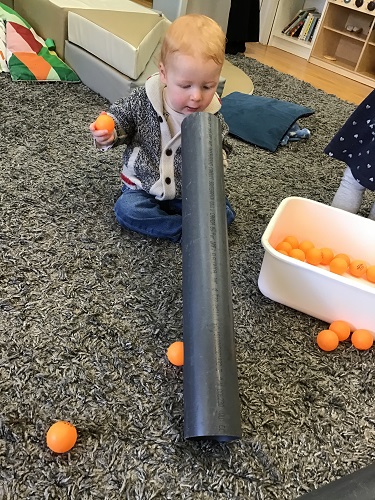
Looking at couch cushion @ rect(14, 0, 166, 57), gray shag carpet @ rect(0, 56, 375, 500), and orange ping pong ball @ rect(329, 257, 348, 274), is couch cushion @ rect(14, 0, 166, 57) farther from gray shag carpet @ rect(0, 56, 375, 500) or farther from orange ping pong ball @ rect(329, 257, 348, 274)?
orange ping pong ball @ rect(329, 257, 348, 274)

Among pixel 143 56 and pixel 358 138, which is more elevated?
pixel 358 138

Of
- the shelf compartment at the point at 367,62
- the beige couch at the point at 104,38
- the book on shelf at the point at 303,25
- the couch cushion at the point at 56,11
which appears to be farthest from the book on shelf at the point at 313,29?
the couch cushion at the point at 56,11

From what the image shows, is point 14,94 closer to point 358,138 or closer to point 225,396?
point 358,138

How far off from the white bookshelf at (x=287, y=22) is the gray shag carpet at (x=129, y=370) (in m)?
2.38

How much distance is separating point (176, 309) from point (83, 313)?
19 centimetres

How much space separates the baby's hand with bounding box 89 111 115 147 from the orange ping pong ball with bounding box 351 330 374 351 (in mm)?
672

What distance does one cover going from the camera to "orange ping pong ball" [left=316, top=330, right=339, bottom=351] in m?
0.96

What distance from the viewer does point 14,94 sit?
1798 mm

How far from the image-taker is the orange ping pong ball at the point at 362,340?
3.19 ft

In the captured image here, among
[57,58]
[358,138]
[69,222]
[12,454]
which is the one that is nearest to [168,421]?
[12,454]

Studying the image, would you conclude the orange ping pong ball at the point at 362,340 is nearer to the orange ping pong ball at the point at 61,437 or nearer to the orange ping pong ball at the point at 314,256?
the orange ping pong ball at the point at 314,256

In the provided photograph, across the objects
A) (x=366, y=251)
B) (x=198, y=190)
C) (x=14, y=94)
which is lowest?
(x=14, y=94)

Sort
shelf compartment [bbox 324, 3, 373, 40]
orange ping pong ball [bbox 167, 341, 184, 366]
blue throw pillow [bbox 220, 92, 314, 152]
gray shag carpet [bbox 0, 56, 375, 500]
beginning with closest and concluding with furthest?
gray shag carpet [bbox 0, 56, 375, 500], orange ping pong ball [bbox 167, 341, 184, 366], blue throw pillow [bbox 220, 92, 314, 152], shelf compartment [bbox 324, 3, 373, 40]

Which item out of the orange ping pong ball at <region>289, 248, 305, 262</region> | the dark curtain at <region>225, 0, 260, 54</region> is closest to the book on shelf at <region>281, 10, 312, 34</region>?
the dark curtain at <region>225, 0, 260, 54</region>
